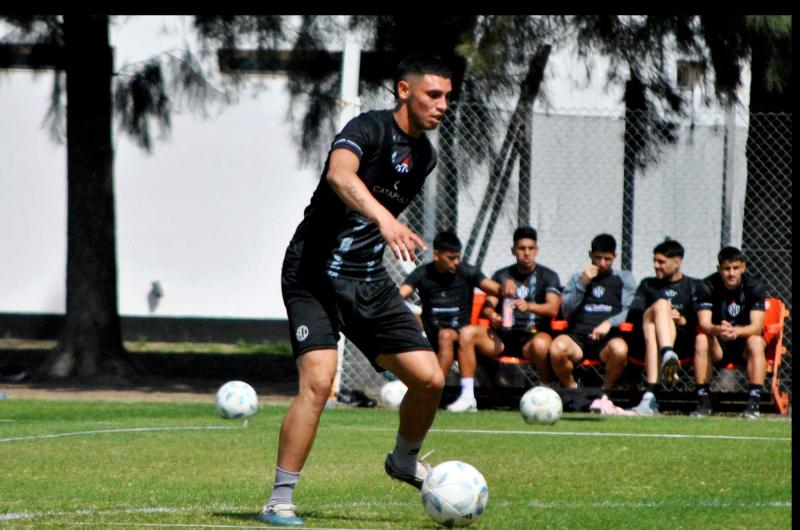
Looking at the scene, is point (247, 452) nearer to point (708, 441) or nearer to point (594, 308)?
point (708, 441)

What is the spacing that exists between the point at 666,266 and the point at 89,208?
726 cm

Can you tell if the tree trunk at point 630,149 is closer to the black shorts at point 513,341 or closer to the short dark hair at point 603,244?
the short dark hair at point 603,244

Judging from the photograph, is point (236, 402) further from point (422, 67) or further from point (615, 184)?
point (615, 184)

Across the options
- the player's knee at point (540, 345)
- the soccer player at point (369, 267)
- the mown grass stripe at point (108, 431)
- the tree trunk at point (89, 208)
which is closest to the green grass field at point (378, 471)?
the mown grass stripe at point (108, 431)

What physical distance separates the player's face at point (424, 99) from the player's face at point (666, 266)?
7.13 metres

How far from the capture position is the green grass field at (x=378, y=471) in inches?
237

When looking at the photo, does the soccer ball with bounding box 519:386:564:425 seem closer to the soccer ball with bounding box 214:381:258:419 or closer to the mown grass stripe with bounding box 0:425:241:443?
the soccer ball with bounding box 214:381:258:419

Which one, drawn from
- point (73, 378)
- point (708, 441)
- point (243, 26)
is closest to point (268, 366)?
point (73, 378)

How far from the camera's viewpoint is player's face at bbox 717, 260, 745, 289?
1268 centimetres

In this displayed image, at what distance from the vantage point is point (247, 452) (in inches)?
350

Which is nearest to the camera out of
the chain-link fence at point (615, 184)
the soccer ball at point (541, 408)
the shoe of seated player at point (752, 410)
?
the soccer ball at point (541, 408)

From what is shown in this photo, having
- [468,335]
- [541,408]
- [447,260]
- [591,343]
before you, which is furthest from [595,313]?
[541,408]

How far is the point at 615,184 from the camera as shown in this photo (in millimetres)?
14562

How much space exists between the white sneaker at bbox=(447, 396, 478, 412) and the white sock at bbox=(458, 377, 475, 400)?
3cm
